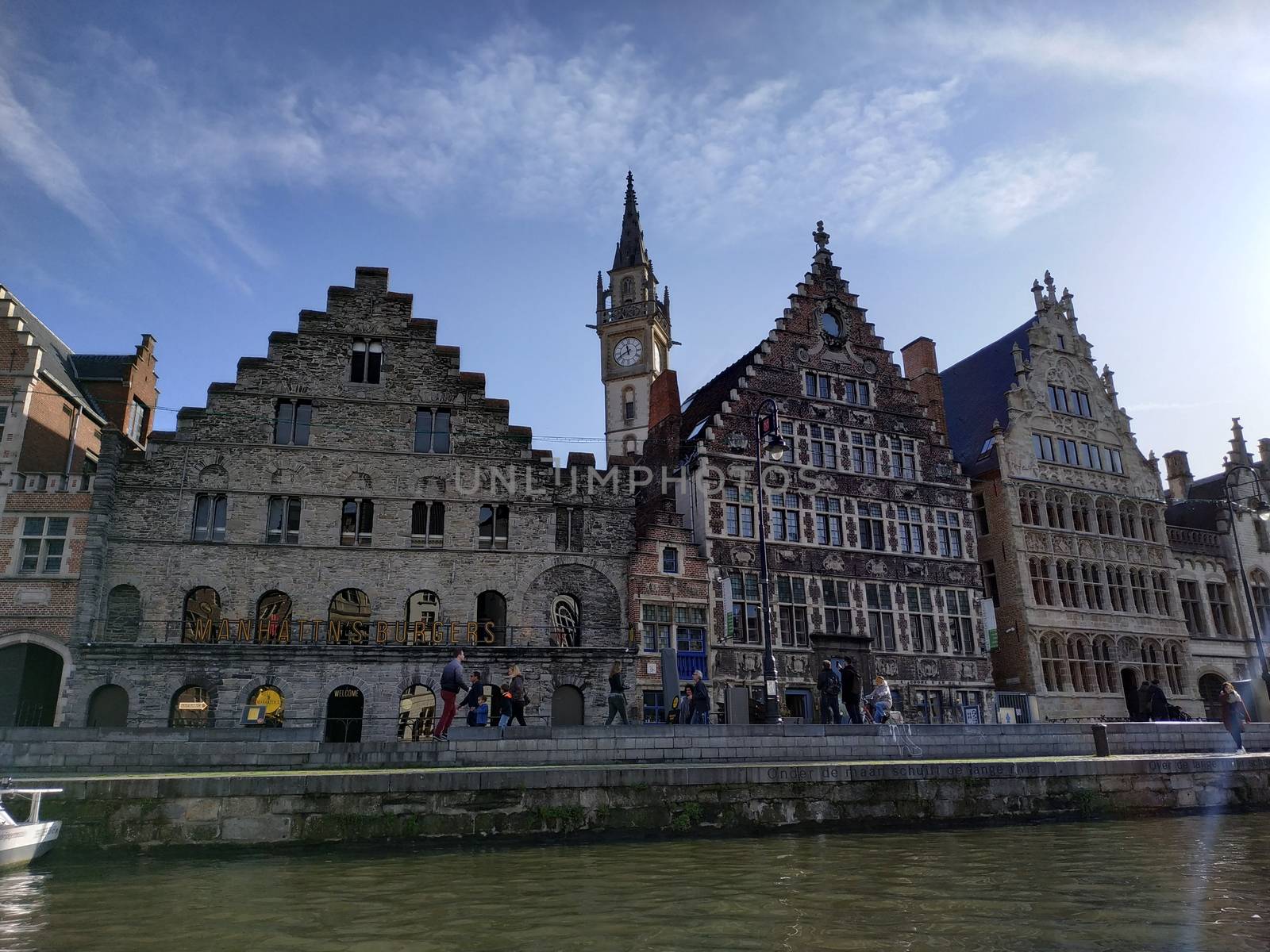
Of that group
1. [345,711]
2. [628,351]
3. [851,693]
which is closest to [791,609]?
[851,693]

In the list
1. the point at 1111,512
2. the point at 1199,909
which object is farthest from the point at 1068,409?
Answer: the point at 1199,909

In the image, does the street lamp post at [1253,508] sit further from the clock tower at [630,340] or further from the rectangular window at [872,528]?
the clock tower at [630,340]

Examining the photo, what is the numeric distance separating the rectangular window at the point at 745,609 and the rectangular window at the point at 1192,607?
22742 mm

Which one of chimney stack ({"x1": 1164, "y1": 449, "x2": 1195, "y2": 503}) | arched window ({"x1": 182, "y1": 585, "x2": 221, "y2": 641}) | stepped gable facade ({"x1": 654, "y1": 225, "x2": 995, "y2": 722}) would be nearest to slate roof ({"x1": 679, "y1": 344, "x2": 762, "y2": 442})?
stepped gable facade ({"x1": 654, "y1": 225, "x2": 995, "y2": 722})

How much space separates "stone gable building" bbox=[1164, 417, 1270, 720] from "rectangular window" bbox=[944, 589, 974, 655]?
43.6ft

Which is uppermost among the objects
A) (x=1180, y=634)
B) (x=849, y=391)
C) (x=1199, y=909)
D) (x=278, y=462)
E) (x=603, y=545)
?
(x=849, y=391)

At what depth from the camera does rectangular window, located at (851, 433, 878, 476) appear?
3694 cm

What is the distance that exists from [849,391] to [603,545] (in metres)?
12.7

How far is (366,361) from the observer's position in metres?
32.5

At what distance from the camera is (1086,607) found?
3956 centimetres

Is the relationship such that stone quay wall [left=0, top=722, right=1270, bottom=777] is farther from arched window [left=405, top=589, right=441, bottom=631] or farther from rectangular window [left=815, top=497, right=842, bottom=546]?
rectangular window [left=815, top=497, right=842, bottom=546]

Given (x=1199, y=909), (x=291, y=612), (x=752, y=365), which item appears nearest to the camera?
(x=1199, y=909)

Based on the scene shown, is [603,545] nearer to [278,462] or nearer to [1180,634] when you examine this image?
[278,462]

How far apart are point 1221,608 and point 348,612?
39.5 metres
